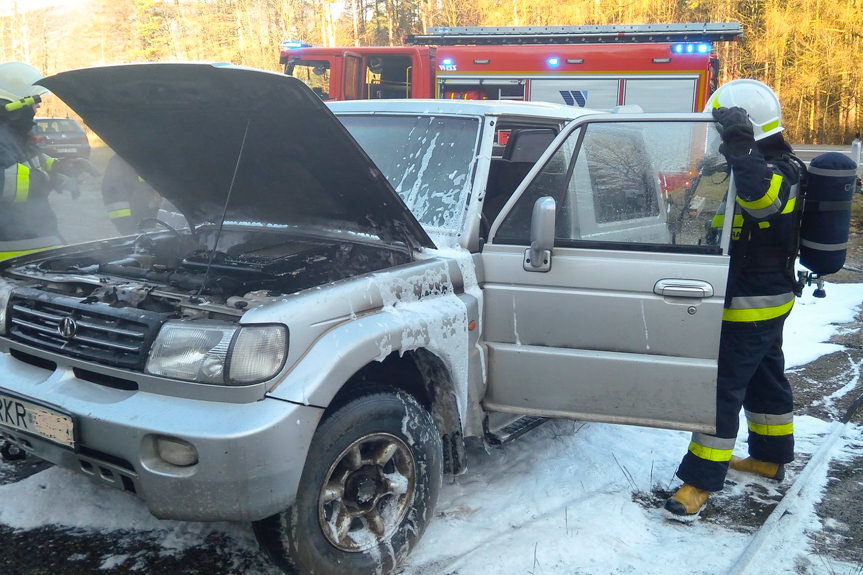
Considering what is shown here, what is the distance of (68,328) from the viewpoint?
2.46m

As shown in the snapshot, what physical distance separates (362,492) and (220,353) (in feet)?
2.60

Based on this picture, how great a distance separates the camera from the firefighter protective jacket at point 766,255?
3.20 meters

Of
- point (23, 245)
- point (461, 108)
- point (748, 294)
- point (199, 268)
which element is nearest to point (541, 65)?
point (461, 108)

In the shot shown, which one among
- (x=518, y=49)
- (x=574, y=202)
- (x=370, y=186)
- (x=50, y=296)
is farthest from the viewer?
(x=518, y=49)

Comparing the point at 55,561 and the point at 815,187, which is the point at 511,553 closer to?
Result: the point at 55,561

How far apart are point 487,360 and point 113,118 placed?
6.79 feet

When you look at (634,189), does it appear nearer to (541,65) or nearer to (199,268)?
(199,268)

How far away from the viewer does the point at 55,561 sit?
2684 mm

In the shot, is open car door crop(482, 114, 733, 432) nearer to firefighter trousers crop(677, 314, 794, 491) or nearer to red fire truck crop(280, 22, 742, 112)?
firefighter trousers crop(677, 314, 794, 491)

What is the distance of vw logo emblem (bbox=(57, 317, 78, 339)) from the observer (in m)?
2.45

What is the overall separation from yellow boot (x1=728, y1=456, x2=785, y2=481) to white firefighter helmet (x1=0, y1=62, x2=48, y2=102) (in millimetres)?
4674

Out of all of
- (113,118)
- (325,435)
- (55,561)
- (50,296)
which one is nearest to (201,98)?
(113,118)

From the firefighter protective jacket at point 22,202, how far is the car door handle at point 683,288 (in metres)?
3.75

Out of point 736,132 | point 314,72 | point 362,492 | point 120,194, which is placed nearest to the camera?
point 362,492
